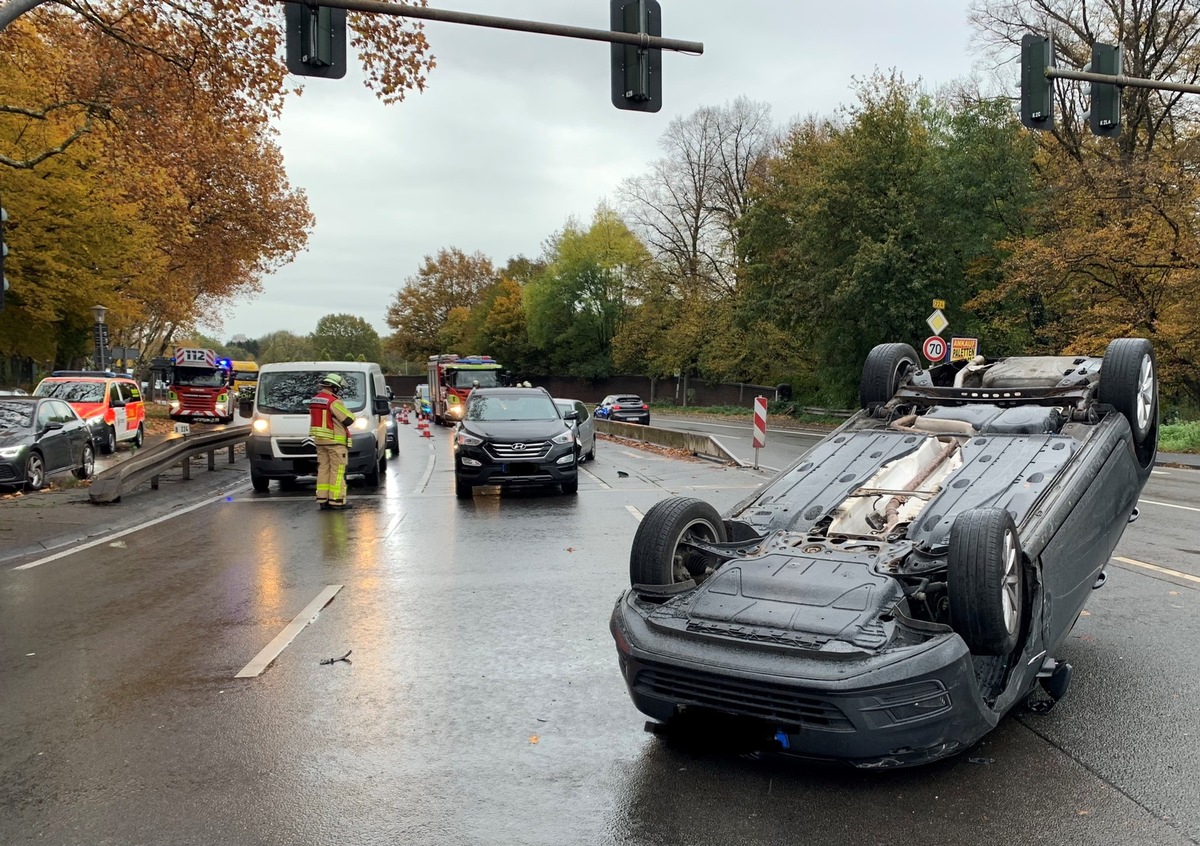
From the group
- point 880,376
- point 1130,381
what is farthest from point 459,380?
point 1130,381

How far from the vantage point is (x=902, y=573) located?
13.6ft

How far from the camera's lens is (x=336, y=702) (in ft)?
16.4

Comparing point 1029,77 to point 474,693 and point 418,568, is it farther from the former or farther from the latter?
point 474,693

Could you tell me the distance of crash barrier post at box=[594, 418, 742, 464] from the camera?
22.4 meters

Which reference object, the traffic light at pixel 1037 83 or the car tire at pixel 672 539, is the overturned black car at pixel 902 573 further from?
the traffic light at pixel 1037 83

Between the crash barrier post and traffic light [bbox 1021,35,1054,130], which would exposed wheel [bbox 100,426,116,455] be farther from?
traffic light [bbox 1021,35,1054,130]

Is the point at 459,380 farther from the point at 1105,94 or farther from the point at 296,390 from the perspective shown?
the point at 1105,94

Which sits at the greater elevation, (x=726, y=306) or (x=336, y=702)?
(x=726, y=306)

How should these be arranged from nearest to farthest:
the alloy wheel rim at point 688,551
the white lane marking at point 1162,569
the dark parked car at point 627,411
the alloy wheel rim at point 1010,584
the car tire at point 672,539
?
1. the alloy wheel rim at point 1010,584
2. the car tire at point 672,539
3. the alloy wheel rim at point 688,551
4. the white lane marking at point 1162,569
5. the dark parked car at point 627,411

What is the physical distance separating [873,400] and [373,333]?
496 ft

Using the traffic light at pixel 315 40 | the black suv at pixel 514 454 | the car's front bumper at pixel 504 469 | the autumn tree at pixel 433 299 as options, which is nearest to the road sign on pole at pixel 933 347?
the black suv at pixel 514 454

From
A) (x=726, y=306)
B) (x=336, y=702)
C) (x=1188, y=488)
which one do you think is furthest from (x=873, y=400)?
(x=726, y=306)

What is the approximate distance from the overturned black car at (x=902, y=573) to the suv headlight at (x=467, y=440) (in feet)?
27.9

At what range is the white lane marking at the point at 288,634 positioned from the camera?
221 inches
